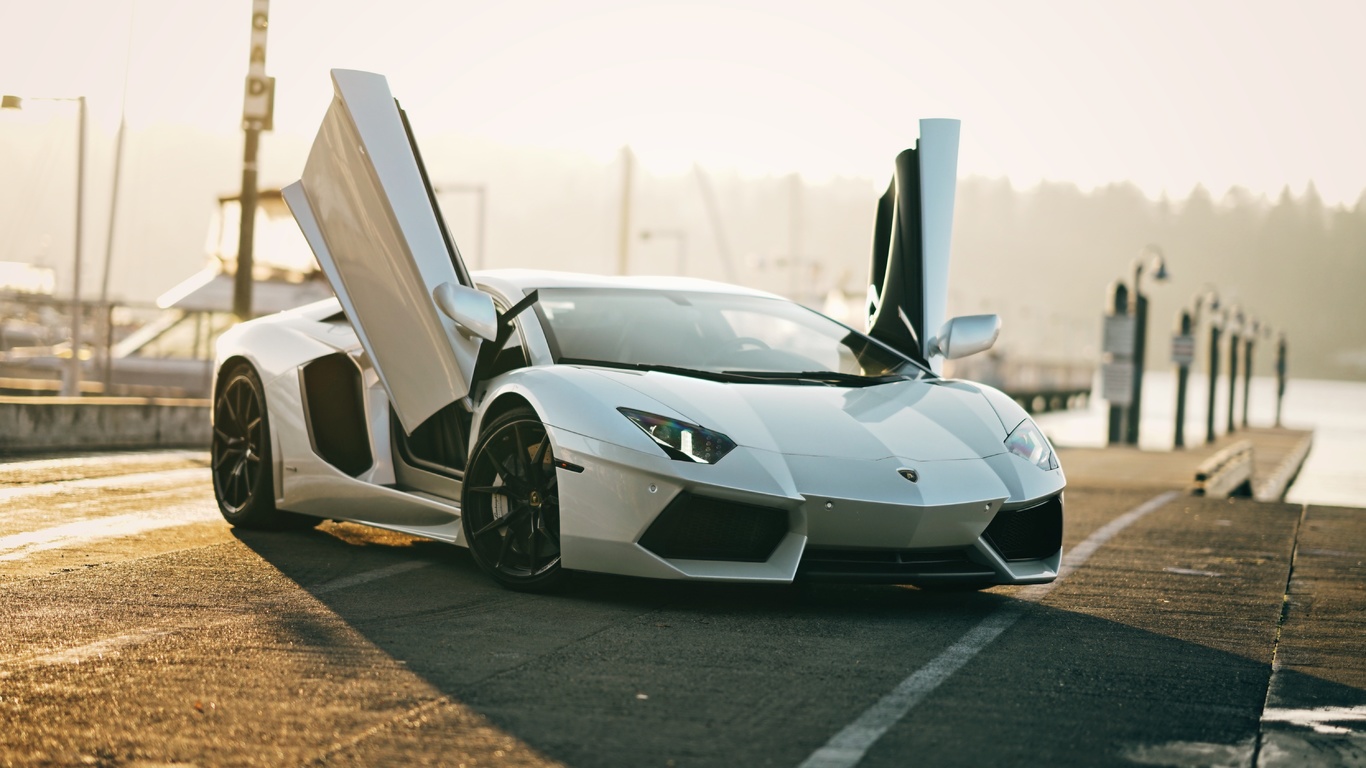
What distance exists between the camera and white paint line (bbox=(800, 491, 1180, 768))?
3438 millimetres

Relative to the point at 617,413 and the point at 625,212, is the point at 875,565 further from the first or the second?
the point at 625,212

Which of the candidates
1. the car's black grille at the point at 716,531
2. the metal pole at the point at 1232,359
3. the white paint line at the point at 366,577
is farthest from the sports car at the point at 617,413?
the metal pole at the point at 1232,359

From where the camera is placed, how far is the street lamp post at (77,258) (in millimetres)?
23562

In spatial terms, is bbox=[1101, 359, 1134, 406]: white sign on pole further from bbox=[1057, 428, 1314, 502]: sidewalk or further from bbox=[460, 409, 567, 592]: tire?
bbox=[460, 409, 567, 592]: tire

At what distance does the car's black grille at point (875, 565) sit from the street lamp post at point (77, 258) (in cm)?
2051

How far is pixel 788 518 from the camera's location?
17.1 feet

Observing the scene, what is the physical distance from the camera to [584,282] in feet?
21.5

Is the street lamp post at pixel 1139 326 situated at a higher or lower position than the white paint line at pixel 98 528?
higher

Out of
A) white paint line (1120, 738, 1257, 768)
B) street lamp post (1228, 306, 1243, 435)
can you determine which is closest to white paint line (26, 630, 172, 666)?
white paint line (1120, 738, 1257, 768)

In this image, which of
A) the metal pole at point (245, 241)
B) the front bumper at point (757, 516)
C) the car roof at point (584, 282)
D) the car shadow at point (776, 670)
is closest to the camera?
the car shadow at point (776, 670)

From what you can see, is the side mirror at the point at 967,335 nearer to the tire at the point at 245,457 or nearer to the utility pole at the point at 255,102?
the tire at the point at 245,457

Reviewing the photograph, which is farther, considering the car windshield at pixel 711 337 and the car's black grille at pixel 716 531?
the car windshield at pixel 711 337

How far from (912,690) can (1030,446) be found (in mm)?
1945

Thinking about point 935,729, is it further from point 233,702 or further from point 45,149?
point 45,149
